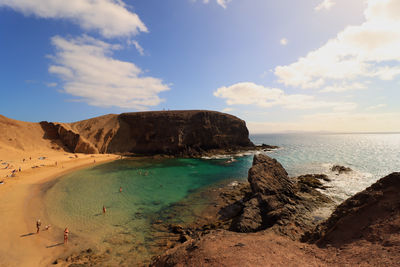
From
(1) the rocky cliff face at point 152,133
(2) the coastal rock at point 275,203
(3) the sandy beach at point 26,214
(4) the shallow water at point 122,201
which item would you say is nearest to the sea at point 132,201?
(4) the shallow water at point 122,201

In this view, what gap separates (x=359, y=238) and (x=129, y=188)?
2597 centimetres

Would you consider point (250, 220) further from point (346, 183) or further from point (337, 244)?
point (346, 183)

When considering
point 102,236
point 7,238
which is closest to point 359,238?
point 102,236

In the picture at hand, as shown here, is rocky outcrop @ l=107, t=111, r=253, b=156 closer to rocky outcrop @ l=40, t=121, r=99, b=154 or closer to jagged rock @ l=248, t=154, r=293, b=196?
rocky outcrop @ l=40, t=121, r=99, b=154

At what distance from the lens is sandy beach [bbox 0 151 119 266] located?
37.9 ft

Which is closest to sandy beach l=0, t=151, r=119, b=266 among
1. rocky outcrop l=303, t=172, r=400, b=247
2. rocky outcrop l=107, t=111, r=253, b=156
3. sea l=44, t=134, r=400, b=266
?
sea l=44, t=134, r=400, b=266

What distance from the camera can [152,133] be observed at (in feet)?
195

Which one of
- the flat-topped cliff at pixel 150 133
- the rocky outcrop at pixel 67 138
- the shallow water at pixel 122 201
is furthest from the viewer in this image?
the flat-topped cliff at pixel 150 133

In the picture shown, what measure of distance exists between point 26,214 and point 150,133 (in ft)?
143

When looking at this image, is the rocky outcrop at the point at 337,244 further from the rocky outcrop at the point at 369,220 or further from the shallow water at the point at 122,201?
the shallow water at the point at 122,201

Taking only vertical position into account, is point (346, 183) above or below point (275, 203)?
below

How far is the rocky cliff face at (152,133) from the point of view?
56.8 m

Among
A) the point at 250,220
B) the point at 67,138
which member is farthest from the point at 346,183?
the point at 67,138

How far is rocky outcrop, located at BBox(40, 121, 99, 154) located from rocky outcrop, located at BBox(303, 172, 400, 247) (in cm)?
6147
